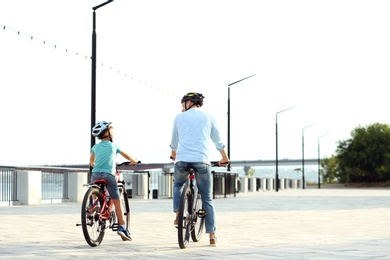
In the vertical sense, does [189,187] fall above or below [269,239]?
above

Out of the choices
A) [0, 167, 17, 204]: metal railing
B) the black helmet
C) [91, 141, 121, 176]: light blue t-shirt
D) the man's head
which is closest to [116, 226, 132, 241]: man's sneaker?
[91, 141, 121, 176]: light blue t-shirt

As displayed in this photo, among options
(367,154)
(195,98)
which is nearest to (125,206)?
(195,98)

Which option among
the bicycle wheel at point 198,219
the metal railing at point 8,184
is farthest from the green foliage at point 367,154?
the bicycle wheel at point 198,219

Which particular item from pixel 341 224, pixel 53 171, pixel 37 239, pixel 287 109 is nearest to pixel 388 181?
pixel 287 109

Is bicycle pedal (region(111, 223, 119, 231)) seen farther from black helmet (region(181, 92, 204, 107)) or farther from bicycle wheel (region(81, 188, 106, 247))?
black helmet (region(181, 92, 204, 107))

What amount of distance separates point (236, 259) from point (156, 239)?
2692 mm

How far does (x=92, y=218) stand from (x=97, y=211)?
18cm

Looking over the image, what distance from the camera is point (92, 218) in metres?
9.52

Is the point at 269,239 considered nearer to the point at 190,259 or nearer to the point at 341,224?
the point at 190,259

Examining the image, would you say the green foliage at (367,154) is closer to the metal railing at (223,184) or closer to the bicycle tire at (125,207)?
the metal railing at (223,184)

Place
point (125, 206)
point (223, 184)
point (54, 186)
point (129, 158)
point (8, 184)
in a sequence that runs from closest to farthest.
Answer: point (129, 158) → point (125, 206) → point (8, 184) → point (54, 186) → point (223, 184)

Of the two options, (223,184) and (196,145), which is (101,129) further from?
(223,184)

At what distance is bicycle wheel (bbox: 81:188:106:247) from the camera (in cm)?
926

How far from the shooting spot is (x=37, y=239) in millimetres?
10695
